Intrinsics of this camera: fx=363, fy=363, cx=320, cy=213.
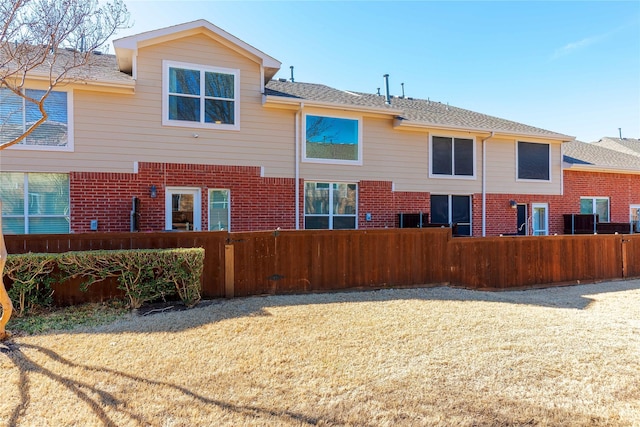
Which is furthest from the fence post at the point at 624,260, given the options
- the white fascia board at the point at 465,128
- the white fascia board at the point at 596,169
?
the white fascia board at the point at 465,128

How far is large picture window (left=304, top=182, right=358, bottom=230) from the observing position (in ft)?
35.7

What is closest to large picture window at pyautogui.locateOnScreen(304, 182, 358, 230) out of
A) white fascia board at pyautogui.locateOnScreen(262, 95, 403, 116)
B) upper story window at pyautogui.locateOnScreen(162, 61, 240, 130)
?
white fascia board at pyautogui.locateOnScreen(262, 95, 403, 116)

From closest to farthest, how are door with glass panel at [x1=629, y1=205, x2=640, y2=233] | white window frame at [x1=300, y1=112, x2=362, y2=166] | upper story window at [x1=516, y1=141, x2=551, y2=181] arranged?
white window frame at [x1=300, y1=112, x2=362, y2=166] < upper story window at [x1=516, y1=141, x2=551, y2=181] < door with glass panel at [x1=629, y1=205, x2=640, y2=233]

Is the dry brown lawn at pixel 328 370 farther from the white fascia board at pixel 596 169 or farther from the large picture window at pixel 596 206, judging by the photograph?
the large picture window at pixel 596 206

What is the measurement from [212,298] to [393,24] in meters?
11.9

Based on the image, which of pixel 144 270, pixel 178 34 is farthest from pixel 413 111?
pixel 144 270

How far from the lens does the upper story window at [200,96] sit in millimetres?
9438

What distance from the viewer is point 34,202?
8.54 m

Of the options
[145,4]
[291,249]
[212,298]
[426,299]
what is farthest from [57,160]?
[426,299]

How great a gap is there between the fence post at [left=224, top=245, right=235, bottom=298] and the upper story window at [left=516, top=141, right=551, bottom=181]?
1142cm

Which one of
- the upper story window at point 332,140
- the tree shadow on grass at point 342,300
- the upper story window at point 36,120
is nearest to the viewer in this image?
the tree shadow on grass at point 342,300

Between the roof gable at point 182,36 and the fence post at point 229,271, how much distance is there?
232 inches

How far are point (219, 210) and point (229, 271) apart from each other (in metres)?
3.45

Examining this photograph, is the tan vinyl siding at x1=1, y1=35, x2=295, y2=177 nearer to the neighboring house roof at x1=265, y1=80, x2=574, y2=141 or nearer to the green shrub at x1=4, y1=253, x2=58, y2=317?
the neighboring house roof at x1=265, y1=80, x2=574, y2=141
